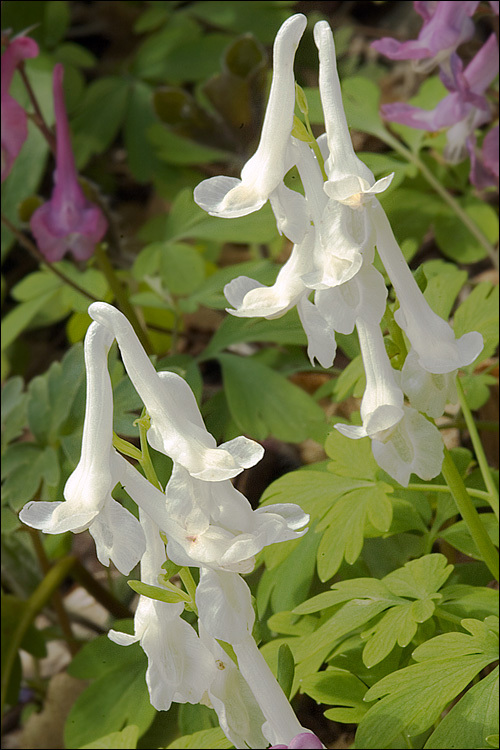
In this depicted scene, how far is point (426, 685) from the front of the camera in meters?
0.66

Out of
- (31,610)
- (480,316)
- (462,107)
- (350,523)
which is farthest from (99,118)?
(350,523)

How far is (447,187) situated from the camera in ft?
5.40

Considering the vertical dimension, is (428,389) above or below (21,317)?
above

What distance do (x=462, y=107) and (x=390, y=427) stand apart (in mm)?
858

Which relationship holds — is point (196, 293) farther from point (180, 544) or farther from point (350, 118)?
point (180, 544)

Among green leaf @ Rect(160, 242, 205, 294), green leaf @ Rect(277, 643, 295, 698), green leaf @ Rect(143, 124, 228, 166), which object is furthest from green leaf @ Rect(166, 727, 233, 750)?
green leaf @ Rect(143, 124, 228, 166)

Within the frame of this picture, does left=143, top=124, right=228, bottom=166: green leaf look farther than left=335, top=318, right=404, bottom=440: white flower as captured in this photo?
Yes

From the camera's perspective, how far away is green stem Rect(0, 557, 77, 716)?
1279mm

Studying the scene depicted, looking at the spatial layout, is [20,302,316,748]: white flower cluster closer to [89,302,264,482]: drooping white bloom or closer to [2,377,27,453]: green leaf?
[89,302,264,482]: drooping white bloom

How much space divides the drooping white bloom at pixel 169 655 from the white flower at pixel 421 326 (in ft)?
0.83

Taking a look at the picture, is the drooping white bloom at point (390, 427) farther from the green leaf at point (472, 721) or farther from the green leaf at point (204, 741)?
the green leaf at point (204, 741)

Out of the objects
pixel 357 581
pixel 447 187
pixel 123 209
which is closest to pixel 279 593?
pixel 357 581

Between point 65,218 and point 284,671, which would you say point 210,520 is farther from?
point 65,218

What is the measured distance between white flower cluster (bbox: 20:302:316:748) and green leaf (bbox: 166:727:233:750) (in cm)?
17
